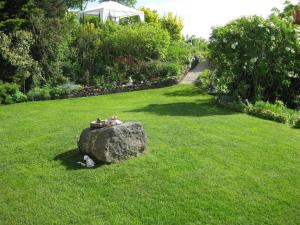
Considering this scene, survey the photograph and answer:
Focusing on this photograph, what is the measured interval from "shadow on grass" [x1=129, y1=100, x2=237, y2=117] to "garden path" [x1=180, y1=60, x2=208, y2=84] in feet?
15.9

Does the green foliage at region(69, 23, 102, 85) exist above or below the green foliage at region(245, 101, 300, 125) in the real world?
above

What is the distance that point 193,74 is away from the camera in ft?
57.9

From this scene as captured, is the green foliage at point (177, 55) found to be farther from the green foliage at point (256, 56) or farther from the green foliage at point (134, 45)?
the green foliage at point (256, 56)

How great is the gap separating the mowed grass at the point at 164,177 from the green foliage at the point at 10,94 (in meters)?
3.72

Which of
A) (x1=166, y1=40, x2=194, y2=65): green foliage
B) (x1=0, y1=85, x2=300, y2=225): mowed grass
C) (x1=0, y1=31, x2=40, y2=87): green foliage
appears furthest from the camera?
(x1=166, y1=40, x2=194, y2=65): green foliage

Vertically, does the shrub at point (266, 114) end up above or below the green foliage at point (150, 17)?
below

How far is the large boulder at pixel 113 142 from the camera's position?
5871 millimetres

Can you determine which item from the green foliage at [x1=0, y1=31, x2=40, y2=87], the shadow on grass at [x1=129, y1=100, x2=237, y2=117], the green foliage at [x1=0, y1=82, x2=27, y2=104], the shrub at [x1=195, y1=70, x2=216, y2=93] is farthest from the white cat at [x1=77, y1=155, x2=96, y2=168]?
the green foliage at [x1=0, y1=31, x2=40, y2=87]

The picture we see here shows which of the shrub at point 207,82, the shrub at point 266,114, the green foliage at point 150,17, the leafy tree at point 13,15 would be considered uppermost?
the green foliage at point 150,17

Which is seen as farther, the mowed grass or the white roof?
the white roof

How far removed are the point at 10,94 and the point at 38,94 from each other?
93 cm

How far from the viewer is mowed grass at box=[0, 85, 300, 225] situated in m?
4.71

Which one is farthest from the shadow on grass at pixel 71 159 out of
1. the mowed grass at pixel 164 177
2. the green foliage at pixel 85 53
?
the green foliage at pixel 85 53

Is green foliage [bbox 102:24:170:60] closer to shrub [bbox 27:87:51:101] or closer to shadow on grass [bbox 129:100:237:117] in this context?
shrub [bbox 27:87:51:101]
